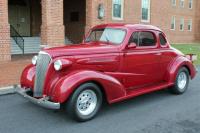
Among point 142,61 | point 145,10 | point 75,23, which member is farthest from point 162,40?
point 145,10

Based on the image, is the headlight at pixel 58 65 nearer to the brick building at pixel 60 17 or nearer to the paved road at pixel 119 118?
the paved road at pixel 119 118

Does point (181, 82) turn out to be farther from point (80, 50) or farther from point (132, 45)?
point (80, 50)

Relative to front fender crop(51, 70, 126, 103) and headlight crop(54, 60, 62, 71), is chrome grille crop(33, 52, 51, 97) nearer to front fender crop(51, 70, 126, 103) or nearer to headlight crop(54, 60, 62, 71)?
headlight crop(54, 60, 62, 71)

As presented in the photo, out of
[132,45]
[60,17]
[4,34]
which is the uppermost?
[60,17]

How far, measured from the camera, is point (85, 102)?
5902 mm

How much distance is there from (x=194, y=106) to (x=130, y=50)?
1994 millimetres

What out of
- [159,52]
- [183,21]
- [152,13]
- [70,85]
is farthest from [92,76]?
[183,21]

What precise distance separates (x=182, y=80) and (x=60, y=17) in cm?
924

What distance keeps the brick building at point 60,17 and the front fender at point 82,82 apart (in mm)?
8505

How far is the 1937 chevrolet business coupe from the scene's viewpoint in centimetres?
570

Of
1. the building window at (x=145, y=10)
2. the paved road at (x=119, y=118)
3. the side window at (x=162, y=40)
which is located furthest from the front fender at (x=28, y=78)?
the building window at (x=145, y=10)

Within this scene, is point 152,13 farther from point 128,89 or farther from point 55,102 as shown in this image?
point 55,102

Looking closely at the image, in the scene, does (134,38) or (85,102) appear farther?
(134,38)

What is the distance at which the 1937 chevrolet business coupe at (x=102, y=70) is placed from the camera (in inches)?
224
